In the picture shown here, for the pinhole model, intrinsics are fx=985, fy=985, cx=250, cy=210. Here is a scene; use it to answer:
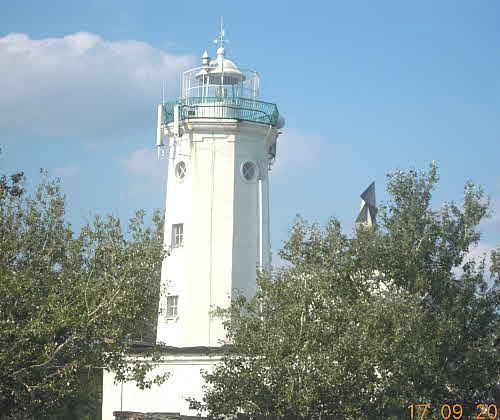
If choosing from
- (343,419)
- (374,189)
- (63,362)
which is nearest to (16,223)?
(63,362)

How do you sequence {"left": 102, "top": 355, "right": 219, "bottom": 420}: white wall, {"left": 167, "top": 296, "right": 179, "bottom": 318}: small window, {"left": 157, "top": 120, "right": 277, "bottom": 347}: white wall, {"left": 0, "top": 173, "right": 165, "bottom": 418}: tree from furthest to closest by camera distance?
1. {"left": 167, "top": 296, "right": 179, "bottom": 318}: small window
2. {"left": 157, "top": 120, "right": 277, "bottom": 347}: white wall
3. {"left": 102, "top": 355, "right": 219, "bottom": 420}: white wall
4. {"left": 0, "top": 173, "right": 165, "bottom": 418}: tree

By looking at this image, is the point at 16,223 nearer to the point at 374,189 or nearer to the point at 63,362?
the point at 63,362

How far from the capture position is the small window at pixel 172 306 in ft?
136

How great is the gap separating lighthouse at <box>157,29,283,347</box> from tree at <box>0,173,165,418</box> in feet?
30.9

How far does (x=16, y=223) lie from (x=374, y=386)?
1213 centimetres

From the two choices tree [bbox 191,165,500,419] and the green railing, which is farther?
the green railing

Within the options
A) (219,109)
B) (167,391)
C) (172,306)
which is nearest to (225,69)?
(219,109)

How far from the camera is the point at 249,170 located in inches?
1674

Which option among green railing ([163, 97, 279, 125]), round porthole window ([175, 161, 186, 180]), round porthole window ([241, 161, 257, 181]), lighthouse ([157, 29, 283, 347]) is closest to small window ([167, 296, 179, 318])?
lighthouse ([157, 29, 283, 347])

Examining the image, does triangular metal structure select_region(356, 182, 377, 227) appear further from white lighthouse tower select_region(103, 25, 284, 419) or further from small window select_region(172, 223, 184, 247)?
small window select_region(172, 223, 184, 247)

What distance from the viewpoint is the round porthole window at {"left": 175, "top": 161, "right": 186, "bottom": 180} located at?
42.5m

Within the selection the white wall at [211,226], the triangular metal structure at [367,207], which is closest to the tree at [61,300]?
the white wall at [211,226]

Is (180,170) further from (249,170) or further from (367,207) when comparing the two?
(367,207)

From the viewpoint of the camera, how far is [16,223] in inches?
1170
